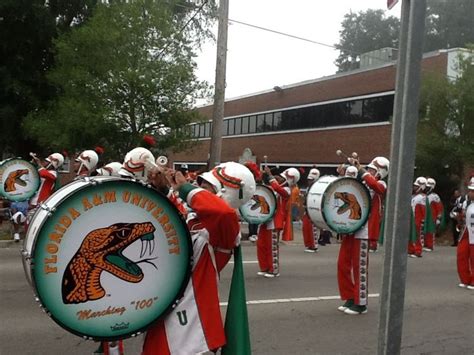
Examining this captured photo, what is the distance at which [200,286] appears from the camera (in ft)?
11.2

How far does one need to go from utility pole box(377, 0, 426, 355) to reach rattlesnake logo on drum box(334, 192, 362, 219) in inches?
185

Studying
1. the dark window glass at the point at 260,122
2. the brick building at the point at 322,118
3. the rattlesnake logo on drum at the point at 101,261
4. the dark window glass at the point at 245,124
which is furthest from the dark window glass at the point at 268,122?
the rattlesnake logo on drum at the point at 101,261

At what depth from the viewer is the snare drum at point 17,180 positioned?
1265 cm

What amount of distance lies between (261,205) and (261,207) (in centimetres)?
6

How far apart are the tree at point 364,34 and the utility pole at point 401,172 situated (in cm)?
4818

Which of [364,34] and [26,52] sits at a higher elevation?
[364,34]

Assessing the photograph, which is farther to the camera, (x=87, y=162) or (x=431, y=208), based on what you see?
(x=431, y=208)

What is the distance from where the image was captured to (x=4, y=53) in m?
20.8

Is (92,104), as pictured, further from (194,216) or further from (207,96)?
(194,216)

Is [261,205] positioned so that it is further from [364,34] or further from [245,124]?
[364,34]

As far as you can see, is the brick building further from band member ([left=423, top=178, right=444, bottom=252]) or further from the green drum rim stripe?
the green drum rim stripe

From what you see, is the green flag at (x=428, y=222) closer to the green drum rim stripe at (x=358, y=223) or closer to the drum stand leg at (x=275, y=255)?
the drum stand leg at (x=275, y=255)

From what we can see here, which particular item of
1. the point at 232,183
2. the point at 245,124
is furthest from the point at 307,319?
the point at 245,124

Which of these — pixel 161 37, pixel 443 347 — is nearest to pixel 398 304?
pixel 443 347
